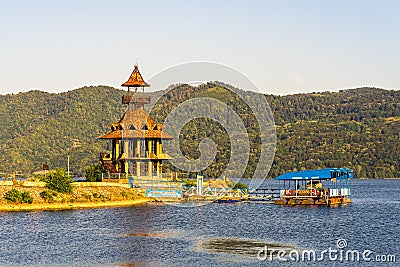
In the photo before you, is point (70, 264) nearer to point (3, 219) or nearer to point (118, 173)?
point (3, 219)

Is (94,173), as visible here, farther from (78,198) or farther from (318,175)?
(318,175)

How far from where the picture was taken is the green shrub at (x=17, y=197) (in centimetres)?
8325

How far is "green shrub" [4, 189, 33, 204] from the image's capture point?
8325 centimetres

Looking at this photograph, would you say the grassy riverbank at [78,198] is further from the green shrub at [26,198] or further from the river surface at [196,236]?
the river surface at [196,236]

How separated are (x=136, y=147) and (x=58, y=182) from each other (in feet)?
58.2

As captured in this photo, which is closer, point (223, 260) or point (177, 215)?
point (223, 260)

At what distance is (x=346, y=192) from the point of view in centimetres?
10150

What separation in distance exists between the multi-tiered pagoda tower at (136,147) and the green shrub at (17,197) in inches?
739

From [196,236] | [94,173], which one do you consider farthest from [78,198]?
[196,236]

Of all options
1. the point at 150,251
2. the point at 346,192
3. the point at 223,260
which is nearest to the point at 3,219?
the point at 150,251

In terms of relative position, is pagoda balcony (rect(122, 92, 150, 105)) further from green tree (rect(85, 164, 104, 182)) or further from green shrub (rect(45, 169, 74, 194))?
green shrub (rect(45, 169, 74, 194))

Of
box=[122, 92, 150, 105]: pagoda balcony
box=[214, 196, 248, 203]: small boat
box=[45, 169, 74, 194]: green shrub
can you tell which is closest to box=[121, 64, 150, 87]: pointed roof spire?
box=[122, 92, 150, 105]: pagoda balcony

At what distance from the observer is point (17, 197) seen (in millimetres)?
83500

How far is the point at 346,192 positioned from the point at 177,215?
29.8 metres
